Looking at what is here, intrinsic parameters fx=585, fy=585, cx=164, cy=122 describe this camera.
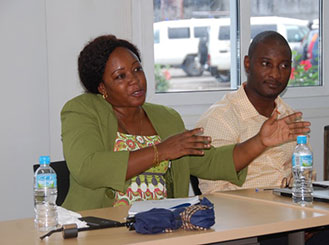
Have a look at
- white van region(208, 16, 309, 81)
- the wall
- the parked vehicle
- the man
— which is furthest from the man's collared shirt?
the parked vehicle

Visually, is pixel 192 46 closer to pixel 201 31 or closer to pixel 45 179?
pixel 201 31

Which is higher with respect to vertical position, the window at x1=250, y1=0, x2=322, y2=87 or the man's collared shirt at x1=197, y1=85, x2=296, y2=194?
the window at x1=250, y1=0, x2=322, y2=87

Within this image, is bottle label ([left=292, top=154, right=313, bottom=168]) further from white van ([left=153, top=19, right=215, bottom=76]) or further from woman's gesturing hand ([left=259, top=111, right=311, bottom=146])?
white van ([left=153, top=19, right=215, bottom=76])

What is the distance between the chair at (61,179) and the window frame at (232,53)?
126 cm

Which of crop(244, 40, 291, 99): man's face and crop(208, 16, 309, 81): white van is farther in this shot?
crop(208, 16, 309, 81): white van

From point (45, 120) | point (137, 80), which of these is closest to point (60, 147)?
point (45, 120)

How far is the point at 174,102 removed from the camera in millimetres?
4000

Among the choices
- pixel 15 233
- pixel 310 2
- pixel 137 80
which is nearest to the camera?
pixel 15 233

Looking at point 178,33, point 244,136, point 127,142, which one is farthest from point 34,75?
point 244,136

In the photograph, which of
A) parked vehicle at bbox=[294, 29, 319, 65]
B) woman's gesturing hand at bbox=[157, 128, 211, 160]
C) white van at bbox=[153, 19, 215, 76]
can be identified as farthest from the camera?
parked vehicle at bbox=[294, 29, 319, 65]

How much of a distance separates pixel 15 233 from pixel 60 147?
1.59m

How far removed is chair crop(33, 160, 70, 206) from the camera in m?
2.72

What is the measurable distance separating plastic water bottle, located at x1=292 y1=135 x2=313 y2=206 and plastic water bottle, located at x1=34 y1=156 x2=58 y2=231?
96 centimetres

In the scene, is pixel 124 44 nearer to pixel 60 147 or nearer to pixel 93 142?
pixel 93 142
